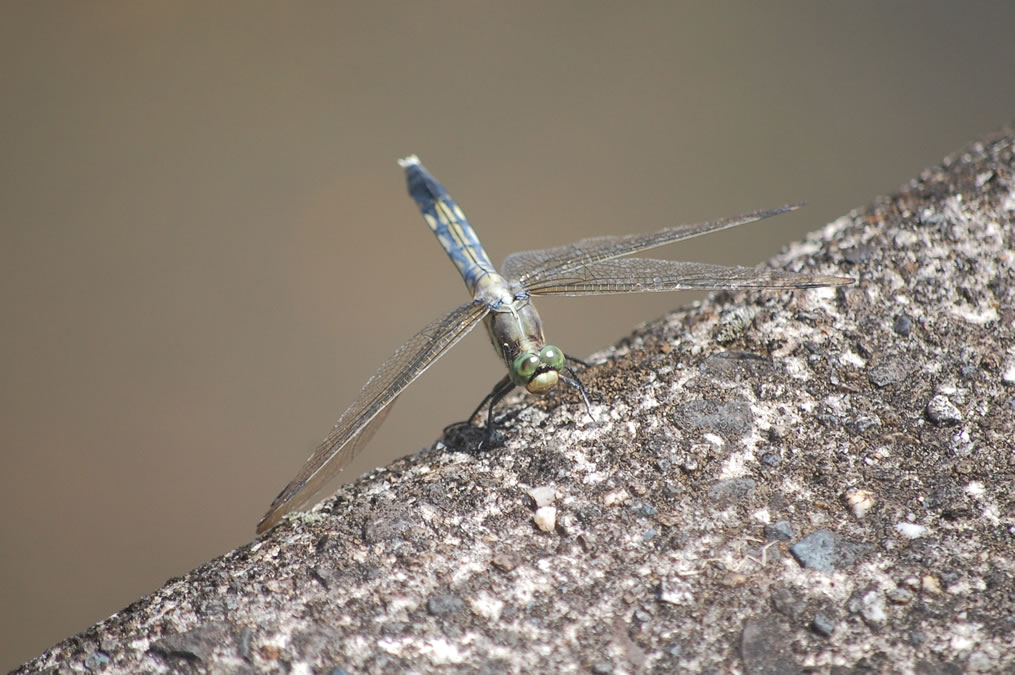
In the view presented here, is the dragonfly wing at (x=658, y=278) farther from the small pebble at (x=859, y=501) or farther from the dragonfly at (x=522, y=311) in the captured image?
the small pebble at (x=859, y=501)

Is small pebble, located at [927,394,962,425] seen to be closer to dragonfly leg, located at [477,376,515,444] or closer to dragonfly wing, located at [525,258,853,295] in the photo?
dragonfly wing, located at [525,258,853,295]

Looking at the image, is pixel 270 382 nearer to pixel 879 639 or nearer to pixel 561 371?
pixel 561 371

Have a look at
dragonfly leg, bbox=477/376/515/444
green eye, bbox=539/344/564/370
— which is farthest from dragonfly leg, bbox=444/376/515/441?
green eye, bbox=539/344/564/370

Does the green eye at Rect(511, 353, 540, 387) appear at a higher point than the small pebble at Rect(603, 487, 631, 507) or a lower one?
higher

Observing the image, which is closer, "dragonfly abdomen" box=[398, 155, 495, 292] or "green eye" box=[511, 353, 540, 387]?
"green eye" box=[511, 353, 540, 387]

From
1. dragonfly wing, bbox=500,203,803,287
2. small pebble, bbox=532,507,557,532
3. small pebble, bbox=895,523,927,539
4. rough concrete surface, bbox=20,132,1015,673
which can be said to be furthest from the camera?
dragonfly wing, bbox=500,203,803,287

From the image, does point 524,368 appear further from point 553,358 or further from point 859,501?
point 859,501
